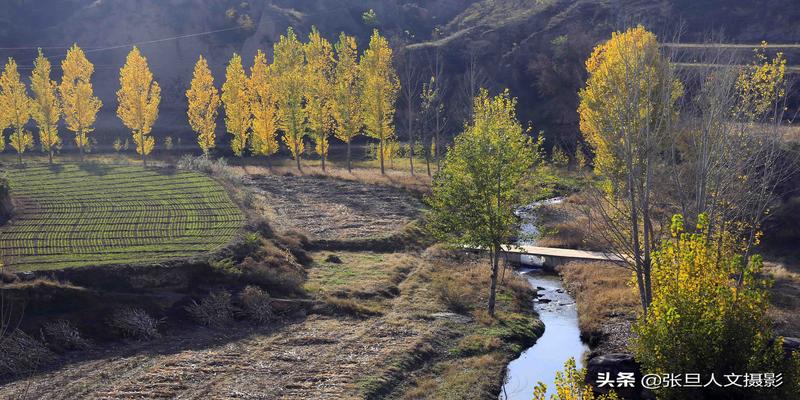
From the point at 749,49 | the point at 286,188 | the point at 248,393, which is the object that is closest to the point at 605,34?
the point at 749,49

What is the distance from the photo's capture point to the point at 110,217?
43438mm

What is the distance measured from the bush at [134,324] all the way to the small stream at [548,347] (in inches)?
595

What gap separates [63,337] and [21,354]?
6.41ft

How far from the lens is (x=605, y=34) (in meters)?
89.6

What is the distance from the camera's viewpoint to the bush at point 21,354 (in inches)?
1050

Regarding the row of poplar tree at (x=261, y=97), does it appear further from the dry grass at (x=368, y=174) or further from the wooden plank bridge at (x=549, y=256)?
the wooden plank bridge at (x=549, y=256)

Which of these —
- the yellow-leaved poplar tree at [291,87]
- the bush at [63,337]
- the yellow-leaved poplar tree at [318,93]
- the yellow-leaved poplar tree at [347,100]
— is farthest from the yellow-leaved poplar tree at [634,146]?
the yellow-leaved poplar tree at [291,87]

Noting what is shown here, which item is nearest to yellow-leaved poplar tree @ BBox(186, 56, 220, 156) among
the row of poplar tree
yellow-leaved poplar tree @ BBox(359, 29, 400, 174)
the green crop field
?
the row of poplar tree

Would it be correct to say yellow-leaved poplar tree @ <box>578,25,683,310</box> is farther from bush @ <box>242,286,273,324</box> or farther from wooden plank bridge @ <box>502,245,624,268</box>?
bush @ <box>242,286,273,324</box>

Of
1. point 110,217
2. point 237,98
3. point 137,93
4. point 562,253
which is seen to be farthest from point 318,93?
point 562,253

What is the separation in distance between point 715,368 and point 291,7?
10926 cm

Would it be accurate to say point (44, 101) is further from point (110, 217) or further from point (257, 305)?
point (257, 305)

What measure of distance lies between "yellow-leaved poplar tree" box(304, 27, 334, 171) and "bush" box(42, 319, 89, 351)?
129 feet

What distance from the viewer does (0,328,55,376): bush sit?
87.5 feet
